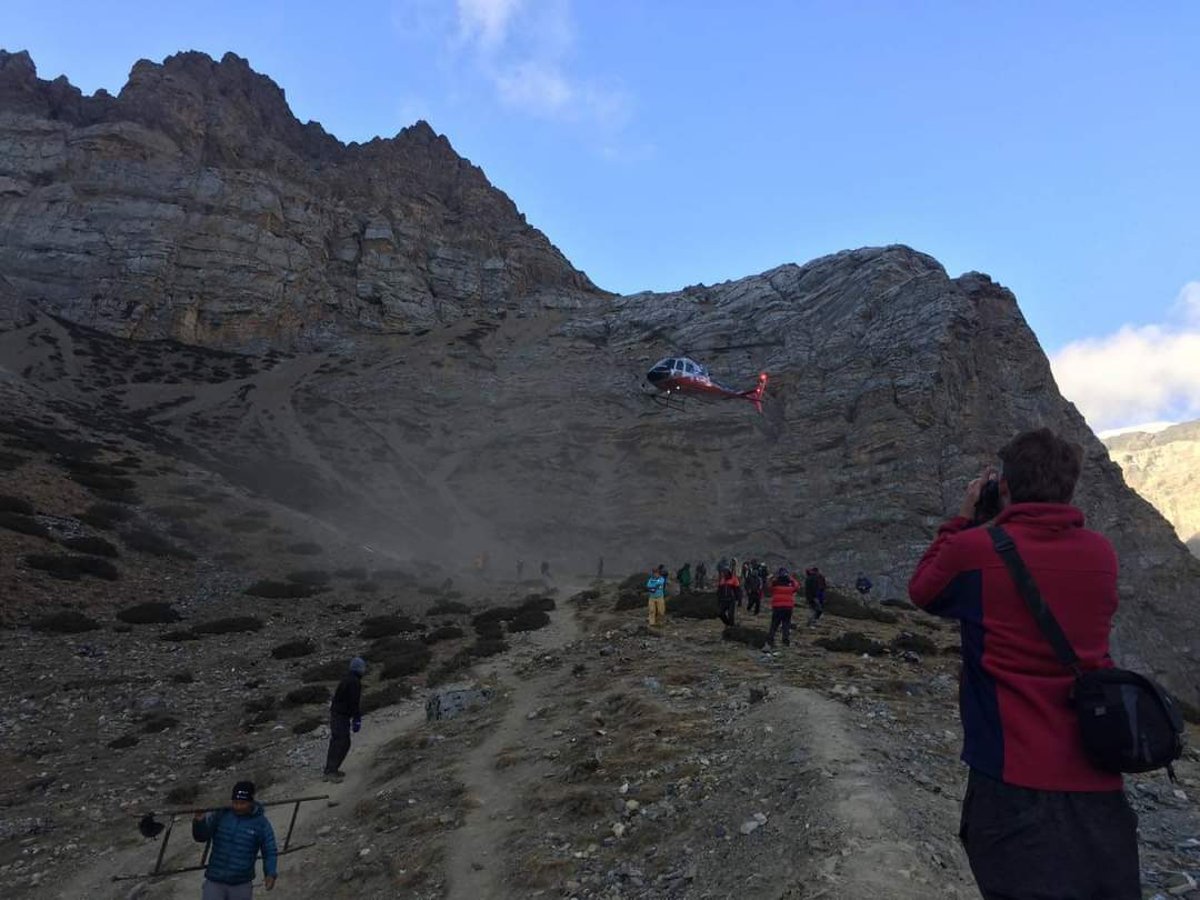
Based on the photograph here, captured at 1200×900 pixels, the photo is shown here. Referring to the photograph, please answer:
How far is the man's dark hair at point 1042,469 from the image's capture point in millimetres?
3477

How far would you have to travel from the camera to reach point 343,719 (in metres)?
14.3

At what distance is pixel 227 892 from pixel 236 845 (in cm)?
48

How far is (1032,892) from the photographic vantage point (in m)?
2.96

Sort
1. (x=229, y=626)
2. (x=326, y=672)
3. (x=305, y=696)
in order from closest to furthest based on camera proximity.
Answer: (x=305, y=696) < (x=326, y=672) < (x=229, y=626)

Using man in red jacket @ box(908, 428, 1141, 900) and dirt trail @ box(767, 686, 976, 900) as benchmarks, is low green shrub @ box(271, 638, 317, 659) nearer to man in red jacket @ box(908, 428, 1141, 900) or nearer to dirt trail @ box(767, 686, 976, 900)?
dirt trail @ box(767, 686, 976, 900)

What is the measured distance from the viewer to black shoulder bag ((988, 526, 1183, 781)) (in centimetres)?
284

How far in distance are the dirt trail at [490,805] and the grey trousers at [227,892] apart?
2256 millimetres

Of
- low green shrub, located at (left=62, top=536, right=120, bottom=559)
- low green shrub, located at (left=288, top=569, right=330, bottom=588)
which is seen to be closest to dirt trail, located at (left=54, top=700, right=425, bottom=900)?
low green shrub, located at (left=288, top=569, right=330, bottom=588)

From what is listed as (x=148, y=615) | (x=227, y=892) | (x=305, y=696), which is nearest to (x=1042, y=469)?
(x=227, y=892)

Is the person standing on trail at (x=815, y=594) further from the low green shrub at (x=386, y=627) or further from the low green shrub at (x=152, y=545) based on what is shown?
the low green shrub at (x=152, y=545)

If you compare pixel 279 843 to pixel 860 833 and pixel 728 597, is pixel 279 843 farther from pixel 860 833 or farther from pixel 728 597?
pixel 728 597

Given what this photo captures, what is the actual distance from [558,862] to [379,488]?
226 feet

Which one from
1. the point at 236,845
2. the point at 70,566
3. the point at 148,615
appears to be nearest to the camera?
the point at 236,845

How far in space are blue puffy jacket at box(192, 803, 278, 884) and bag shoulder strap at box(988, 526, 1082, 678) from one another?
8.49 meters
